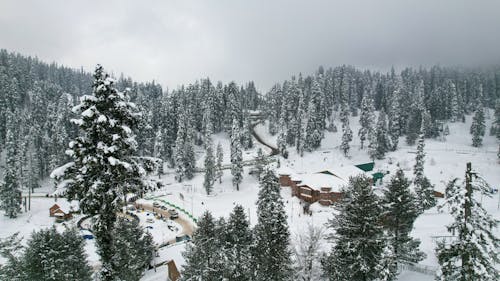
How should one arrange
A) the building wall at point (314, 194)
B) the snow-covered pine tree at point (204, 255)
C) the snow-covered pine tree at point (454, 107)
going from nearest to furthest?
the snow-covered pine tree at point (204, 255), the building wall at point (314, 194), the snow-covered pine tree at point (454, 107)

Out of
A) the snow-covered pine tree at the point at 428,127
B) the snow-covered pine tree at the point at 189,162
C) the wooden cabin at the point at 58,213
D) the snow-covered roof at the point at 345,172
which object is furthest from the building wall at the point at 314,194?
the snow-covered pine tree at the point at 428,127

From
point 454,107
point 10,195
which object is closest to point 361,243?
point 10,195

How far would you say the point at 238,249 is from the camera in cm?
3531

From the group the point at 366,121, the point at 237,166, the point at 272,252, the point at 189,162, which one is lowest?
the point at 272,252

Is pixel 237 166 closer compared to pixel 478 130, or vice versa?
pixel 237 166

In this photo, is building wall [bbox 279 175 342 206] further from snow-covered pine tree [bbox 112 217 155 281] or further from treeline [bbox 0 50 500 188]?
snow-covered pine tree [bbox 112 217 155 281]

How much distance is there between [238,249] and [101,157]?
26.9 metres

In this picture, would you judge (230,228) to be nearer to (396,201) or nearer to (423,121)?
(396,201)

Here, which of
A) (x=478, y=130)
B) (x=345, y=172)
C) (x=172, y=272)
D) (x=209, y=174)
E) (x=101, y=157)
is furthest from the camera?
(x=478, y=130)

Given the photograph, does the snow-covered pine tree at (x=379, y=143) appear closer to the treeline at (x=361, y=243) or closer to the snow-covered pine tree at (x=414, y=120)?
the snow-covered pine tree at (x=414, y=120)

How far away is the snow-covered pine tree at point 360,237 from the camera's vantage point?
22469mm

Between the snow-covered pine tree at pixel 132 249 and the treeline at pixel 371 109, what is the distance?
6345 centimetres

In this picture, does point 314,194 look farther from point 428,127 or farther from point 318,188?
point 428,127

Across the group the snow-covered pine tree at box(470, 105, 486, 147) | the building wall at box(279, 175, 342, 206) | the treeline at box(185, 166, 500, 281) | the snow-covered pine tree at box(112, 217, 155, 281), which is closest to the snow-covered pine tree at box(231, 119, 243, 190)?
the building wall at box(279, 175, 342, 206)
